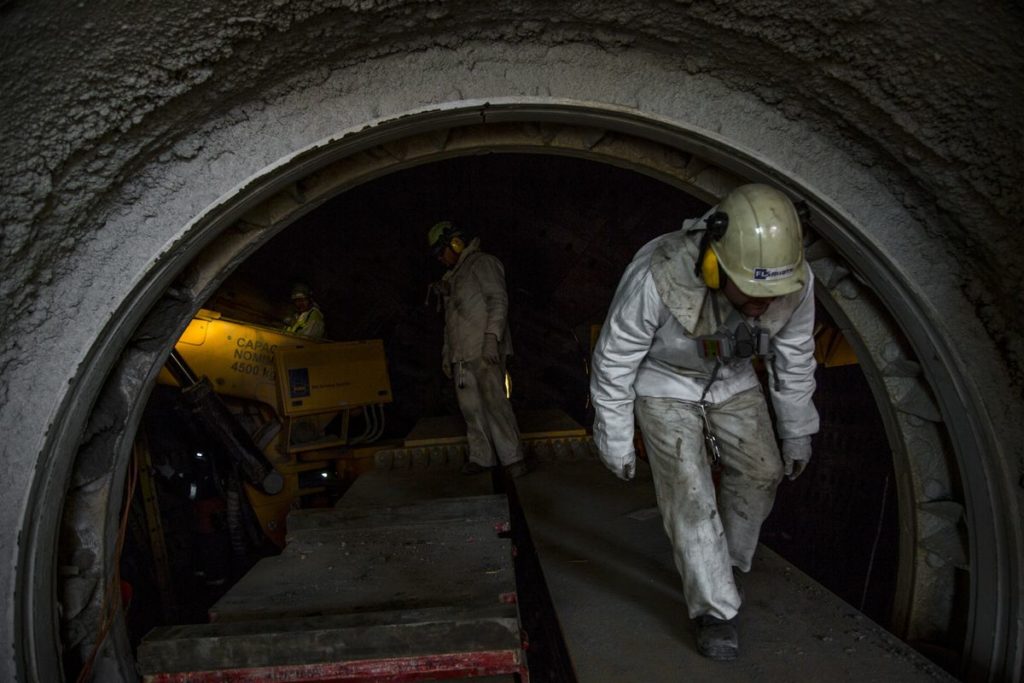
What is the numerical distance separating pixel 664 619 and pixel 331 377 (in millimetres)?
4083

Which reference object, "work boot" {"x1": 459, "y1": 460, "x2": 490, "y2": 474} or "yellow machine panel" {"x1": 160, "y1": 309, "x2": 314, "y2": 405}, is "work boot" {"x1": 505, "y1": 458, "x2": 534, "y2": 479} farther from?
"yellow machine panel" {"x1": 160, "y1": 309, "x2": 314, "y2": 405}

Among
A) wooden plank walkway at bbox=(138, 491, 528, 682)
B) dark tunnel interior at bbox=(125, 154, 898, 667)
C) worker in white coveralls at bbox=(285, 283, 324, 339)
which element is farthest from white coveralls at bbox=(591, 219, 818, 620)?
worker in white coveralls at bbox=(285, 283, 324, 339)

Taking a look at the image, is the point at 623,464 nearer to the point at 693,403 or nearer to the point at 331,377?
the point at 693,403

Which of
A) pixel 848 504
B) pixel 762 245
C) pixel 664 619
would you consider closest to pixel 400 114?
pixel 762 245

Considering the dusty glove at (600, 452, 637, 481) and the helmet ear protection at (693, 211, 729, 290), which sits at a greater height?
the helmet ear protection at (693, 211, 729, 290)

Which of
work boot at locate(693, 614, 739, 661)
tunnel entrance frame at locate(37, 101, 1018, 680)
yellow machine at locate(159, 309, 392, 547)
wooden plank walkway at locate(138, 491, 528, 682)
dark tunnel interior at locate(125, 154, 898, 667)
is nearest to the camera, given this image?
wooden plank walkway at locate(138, 491, 528, 682)

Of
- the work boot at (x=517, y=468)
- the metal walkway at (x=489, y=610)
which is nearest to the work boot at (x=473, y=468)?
→ the work boot at (x=517, y=468)

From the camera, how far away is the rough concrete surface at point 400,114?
6.11 feet

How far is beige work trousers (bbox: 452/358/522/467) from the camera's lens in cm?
455

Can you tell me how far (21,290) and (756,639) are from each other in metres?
2.83

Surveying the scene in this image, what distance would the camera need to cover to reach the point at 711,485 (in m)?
2.32

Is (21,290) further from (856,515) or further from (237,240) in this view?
(856,515)

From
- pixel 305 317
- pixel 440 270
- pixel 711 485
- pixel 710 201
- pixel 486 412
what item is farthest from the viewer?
pixel 440 270

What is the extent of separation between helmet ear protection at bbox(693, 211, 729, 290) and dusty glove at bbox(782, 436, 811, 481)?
0.84m
